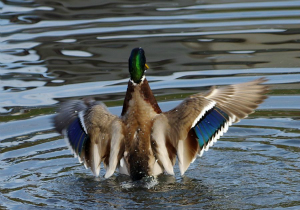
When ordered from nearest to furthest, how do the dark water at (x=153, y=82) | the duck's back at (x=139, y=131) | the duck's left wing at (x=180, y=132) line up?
the dark water at (x=153, y=82) → the duck's left wing at (x=180, y=132) → the duck's back at (x=139, y=131)

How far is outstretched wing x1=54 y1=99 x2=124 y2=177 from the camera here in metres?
6.61

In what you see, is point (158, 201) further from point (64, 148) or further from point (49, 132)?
point (49, 132)

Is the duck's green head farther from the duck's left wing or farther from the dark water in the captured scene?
the dark water

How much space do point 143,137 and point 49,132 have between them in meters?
2.03

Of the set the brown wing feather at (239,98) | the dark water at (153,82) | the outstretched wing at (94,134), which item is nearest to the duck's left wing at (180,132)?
the brown wing feather at (239,98)

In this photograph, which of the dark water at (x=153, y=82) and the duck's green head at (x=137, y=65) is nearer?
the dark water at (x=153, y=82)

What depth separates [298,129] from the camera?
7891 millimetres

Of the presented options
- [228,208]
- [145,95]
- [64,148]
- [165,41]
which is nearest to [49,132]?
[64,148]

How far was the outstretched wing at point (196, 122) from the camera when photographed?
6.49m

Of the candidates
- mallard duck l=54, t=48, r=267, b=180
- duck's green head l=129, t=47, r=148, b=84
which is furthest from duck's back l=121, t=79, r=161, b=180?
duck's green head l=129, t=47, r=148, b=84

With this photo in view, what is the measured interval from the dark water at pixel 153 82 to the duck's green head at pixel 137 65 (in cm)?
103

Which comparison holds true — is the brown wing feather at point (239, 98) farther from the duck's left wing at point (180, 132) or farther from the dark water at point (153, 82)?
the dark water at point (153, 82)

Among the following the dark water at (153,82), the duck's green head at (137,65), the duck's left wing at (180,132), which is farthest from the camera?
the duck's green head at (137,65)

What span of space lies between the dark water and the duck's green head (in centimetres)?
103
